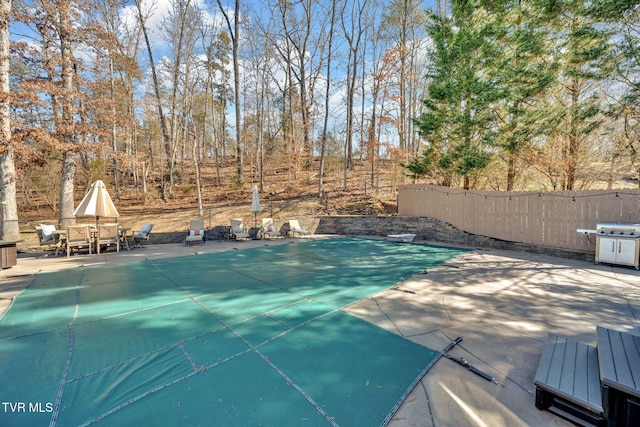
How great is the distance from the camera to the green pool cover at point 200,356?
6.49 ft

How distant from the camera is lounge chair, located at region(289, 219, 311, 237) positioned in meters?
11.1

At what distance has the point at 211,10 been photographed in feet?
50.2

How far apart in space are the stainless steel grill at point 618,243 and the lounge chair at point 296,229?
8.68 metres

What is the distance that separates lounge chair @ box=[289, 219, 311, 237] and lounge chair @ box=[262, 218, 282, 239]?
57 cm

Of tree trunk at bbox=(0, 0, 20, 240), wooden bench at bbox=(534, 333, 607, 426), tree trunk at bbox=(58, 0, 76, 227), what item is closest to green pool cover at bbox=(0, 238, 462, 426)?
wooden bench at bbox=(534, 333, 607, 426)

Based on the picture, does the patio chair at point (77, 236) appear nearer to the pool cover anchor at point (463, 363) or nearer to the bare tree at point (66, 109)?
the bare tree at point (66, 109)

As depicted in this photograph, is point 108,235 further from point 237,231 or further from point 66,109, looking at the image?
point 66,109

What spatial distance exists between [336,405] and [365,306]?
1927 millimetres

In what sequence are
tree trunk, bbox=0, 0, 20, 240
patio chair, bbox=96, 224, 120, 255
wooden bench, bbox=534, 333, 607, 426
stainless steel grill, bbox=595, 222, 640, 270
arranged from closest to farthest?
wooden bench, bbox=534, 333, 607, 426 < stainless steel grill, bbox=595, 222, 640, 270 < tree trunk, bbox=0, 0, 20, 240 < patio chair, bbox=96, 224, 120, 255

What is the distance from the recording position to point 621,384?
5.40 ft

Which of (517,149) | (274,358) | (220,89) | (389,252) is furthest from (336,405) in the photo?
(220,89)

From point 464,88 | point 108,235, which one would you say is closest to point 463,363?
point 108,235

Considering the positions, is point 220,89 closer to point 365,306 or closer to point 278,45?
point 278,45

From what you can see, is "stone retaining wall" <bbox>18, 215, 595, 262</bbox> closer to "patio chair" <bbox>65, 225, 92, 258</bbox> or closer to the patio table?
"patio chair" <bbox>65, 225, 92, 258</bbox>
